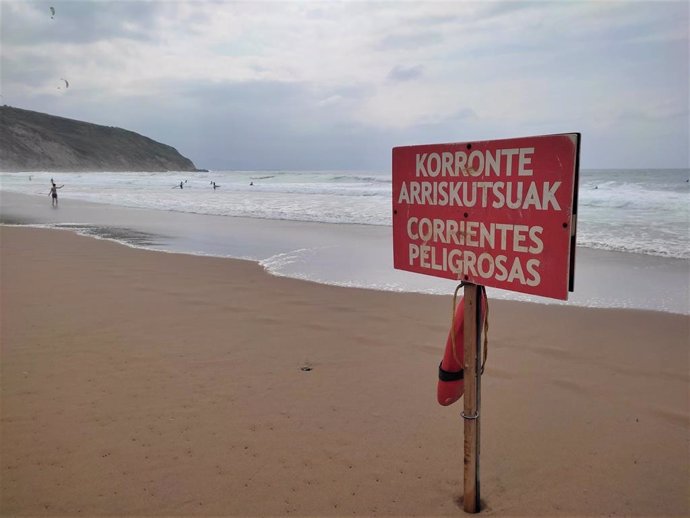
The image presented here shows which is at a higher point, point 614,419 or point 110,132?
point 110,132

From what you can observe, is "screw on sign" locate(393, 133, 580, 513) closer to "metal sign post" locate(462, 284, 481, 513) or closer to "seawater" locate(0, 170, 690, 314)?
"metal sign post" locate(462, 284, 481, 513)

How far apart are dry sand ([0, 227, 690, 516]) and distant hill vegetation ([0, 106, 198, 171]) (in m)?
116

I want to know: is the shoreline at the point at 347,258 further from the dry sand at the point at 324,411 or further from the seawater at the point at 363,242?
the dry sand at the point at 324,411

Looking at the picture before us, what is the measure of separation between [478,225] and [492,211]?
9 centimetres

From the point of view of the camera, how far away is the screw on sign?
1.82 m

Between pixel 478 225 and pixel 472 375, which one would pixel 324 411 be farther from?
pixel 478 225

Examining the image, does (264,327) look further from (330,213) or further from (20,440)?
(330,213)

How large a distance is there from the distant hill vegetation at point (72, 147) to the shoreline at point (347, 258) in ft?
348

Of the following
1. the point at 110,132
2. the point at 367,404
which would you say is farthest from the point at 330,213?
the point at 110,132

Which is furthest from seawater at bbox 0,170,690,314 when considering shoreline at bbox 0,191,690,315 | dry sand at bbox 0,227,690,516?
dry sand at bbox 0,227,690,516

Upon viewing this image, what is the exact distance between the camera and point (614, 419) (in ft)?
11.0

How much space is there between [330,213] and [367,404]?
54.2 ft

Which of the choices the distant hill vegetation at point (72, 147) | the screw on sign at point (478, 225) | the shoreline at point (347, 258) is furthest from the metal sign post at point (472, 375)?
the distant hill vegetation at point (72, 147)

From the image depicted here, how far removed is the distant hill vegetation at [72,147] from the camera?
353 feet
